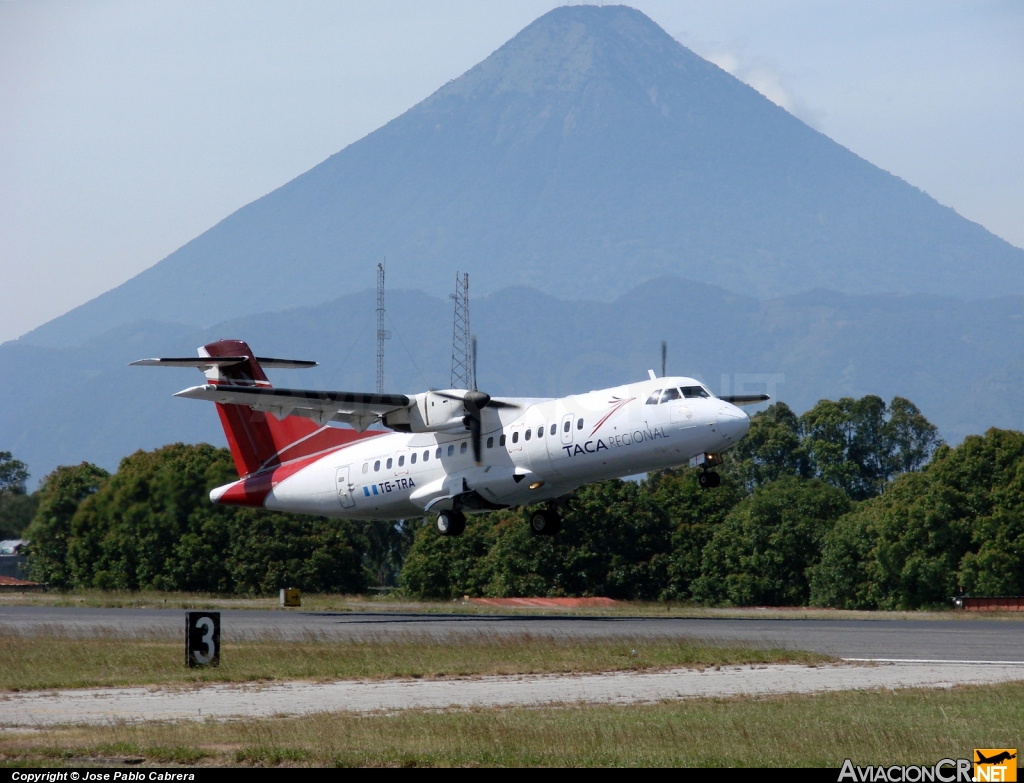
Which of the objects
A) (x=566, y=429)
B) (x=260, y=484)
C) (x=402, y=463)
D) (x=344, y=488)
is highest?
(x=566, y=429)

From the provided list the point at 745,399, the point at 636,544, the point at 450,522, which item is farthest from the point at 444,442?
the point at 636,544

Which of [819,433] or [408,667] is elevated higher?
[819,433]

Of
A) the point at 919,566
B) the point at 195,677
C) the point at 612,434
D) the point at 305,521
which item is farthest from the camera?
the point at 919,566

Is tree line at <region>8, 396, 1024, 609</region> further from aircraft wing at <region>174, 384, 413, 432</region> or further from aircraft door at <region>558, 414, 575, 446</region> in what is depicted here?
aircraft door at <region>558, 414, 575, 446</region>

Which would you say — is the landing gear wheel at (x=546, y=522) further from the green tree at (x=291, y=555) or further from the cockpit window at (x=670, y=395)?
the green tree at (x=291, y=555)

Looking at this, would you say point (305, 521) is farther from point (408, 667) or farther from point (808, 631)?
point (408, 667)

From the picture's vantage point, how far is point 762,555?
71.8 metres

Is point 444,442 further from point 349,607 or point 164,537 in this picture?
point 349,607

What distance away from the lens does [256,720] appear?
15.9m

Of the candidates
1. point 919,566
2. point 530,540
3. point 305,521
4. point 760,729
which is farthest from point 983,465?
point 760,729

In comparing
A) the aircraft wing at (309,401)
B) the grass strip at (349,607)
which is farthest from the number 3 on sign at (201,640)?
the grass strip at (349,607)

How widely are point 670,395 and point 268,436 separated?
621 inches

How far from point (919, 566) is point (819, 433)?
228 feet

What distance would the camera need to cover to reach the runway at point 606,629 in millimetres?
27281
